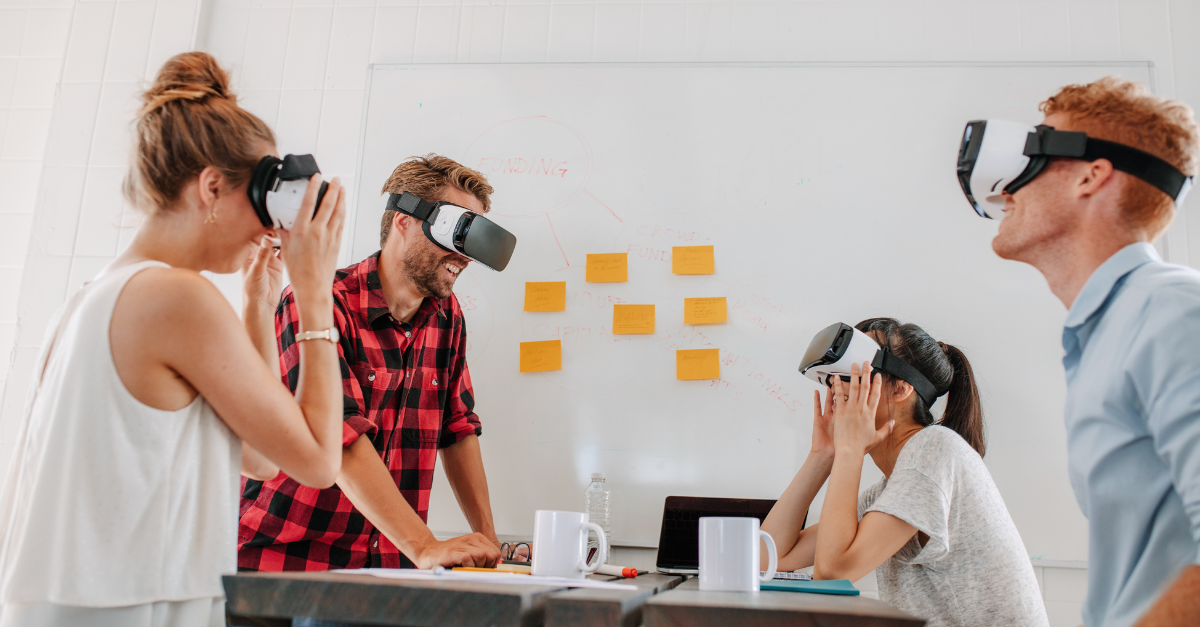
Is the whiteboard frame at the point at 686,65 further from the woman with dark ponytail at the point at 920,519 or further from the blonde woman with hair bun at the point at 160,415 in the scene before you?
the blonde woman with hair bun at the point at 160,415

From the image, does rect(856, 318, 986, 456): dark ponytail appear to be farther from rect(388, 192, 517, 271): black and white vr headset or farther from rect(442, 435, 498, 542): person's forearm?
rect(442, 435, 498, 542): person's forearm

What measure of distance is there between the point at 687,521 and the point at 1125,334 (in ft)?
3.66

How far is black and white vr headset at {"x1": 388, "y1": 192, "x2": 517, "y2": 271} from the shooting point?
173 centimetres

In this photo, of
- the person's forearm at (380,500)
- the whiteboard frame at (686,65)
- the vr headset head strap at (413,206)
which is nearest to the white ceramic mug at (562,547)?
the person's forearm at (380,500)

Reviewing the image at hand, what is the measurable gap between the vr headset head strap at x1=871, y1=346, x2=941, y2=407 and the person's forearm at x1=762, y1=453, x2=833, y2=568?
0.33 metres

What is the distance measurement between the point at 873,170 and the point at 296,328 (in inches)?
66.7

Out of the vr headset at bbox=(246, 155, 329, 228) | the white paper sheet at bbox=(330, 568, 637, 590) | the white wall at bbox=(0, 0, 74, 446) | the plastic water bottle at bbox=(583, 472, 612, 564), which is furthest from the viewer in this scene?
the white wall at bbox=(0, 0, 74, 446)

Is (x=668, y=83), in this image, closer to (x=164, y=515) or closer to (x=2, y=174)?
(x=164, y=515)

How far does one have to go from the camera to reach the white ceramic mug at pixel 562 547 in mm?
1101

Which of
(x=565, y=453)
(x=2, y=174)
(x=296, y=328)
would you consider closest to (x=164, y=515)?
(x=296, y=328)

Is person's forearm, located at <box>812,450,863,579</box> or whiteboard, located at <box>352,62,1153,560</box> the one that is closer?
person's forearm, located at <box>812,450,863,579</box>

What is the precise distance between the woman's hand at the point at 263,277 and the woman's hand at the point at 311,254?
0.14 meters

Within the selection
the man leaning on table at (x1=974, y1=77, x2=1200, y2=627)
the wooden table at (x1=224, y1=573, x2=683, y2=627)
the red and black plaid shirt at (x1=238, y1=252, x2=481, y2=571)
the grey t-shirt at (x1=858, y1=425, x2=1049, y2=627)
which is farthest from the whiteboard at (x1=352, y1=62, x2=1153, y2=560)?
the wooden table at (x1=224, y1=573, x2=683, y2=627)

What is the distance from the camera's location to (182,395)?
3.01 ft
